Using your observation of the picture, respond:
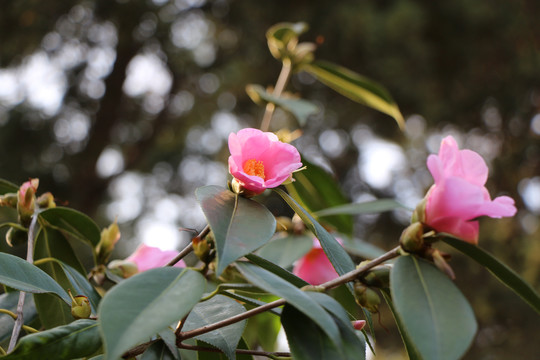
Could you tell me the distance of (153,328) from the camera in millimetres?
240

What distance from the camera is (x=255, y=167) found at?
37 centimetres

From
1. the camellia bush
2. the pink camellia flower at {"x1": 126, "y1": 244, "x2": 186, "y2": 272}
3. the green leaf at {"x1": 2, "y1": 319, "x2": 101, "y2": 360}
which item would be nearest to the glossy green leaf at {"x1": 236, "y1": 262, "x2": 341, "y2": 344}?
the camellia bush

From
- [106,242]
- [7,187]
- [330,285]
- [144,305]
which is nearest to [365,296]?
[330,285]

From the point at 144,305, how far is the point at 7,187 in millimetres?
318

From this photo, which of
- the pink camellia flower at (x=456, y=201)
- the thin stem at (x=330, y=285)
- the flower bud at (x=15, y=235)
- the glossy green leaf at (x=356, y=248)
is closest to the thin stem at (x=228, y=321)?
the thin stem at (x=330, y=285)

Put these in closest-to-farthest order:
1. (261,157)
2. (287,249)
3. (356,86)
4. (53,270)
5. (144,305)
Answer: (144,305)
(261,157)
(53,270)
(287,249)
(356,86)

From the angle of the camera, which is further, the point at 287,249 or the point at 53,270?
the point at 287,249

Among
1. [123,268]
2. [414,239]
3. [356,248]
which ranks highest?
[414,239]

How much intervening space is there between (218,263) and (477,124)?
450 centimetres

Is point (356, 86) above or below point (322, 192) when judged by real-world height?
above

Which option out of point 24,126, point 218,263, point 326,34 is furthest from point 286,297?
point 24,126

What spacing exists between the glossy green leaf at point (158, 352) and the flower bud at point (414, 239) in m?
0.15

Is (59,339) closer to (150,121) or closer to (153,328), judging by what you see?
(153,328)

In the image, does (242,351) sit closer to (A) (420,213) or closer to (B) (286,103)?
(A) (420,213)
